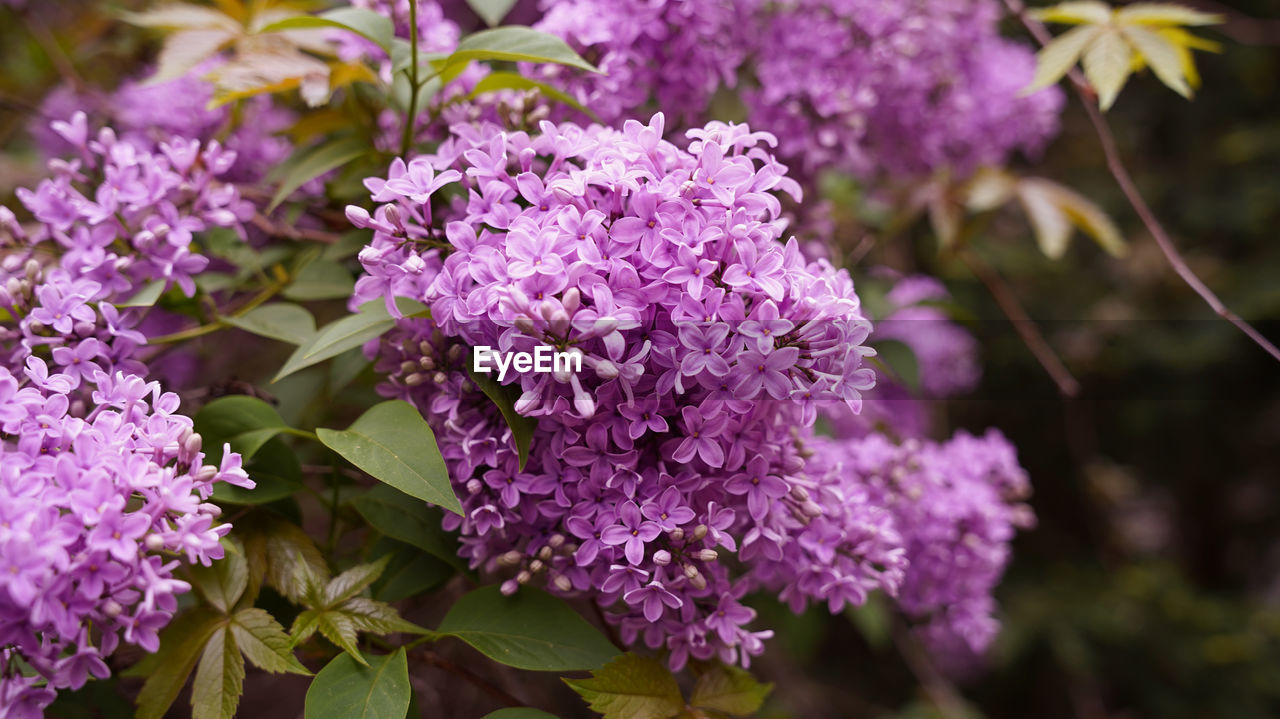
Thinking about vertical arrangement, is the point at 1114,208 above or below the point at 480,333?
below

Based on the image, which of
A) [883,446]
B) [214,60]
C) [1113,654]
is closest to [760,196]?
[883,446]

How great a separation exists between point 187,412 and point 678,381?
962 millimetres

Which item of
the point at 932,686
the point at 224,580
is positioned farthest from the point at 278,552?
the point at 932,686

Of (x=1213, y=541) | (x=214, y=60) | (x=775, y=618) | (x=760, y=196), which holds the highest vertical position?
(x=760, y=196)

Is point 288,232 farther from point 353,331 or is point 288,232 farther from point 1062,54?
point 1062,54

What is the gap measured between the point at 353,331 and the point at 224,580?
43cm

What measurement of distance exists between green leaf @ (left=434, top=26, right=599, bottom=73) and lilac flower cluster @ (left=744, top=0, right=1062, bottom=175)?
668 mm

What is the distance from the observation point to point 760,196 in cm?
108

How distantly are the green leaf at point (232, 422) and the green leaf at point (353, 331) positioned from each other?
13 cm

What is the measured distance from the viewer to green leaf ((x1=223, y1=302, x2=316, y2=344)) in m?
1.33

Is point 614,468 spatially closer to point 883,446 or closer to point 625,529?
point 625,529

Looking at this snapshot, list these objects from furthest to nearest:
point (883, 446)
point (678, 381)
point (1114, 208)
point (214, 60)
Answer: point (1114, 208) < point (214, 60) < point (883, 446) < point (678, 381)

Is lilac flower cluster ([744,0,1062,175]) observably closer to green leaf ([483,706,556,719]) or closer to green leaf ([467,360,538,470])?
green leaf ([467,360,538,470])

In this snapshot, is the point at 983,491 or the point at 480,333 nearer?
the point at 480,333
